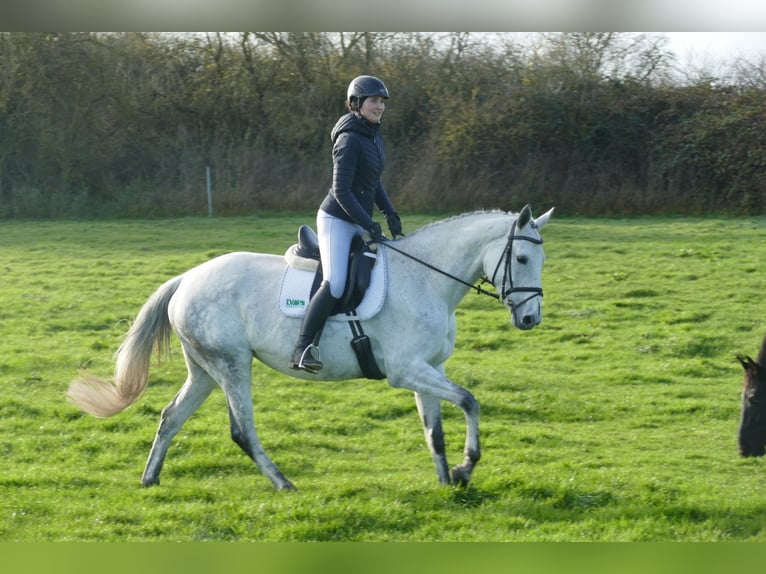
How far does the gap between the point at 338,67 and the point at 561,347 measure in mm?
12103

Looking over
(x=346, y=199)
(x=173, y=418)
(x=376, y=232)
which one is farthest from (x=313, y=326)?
(x=173, y=418)

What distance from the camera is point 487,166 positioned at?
906 inches

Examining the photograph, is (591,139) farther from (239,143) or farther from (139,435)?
(139,435)

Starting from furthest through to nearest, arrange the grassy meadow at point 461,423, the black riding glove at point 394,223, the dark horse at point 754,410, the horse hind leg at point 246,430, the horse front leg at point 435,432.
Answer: the dark horse at point 754,410
the black riding glove at point 394,223
the horse hind leg at point 246,430
the horse front leg at point 435,432
the grassy meadow at point 461,423

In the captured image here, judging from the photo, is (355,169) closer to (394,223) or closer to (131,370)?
(394,223)

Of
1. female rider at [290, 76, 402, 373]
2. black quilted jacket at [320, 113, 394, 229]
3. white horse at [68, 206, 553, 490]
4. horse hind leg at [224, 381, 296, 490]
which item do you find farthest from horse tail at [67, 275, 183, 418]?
black quilted jacket at [320, 113, 394, 229]

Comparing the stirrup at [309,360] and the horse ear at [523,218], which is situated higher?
the horse ear at [523,218]

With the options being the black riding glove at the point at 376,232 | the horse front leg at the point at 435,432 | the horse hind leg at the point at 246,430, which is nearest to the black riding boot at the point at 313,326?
the black riding glove at the point at 376,232

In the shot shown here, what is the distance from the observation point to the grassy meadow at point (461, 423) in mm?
6934

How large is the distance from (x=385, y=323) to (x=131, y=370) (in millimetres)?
2377

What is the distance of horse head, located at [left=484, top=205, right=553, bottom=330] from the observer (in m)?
7.41

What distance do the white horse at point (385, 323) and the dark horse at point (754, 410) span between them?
8.08ft

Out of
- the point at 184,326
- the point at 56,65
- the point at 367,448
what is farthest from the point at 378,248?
the point at 56,65

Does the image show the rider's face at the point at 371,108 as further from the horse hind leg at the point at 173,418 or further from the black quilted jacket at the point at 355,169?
the horse hind leg at the point at 173,418
